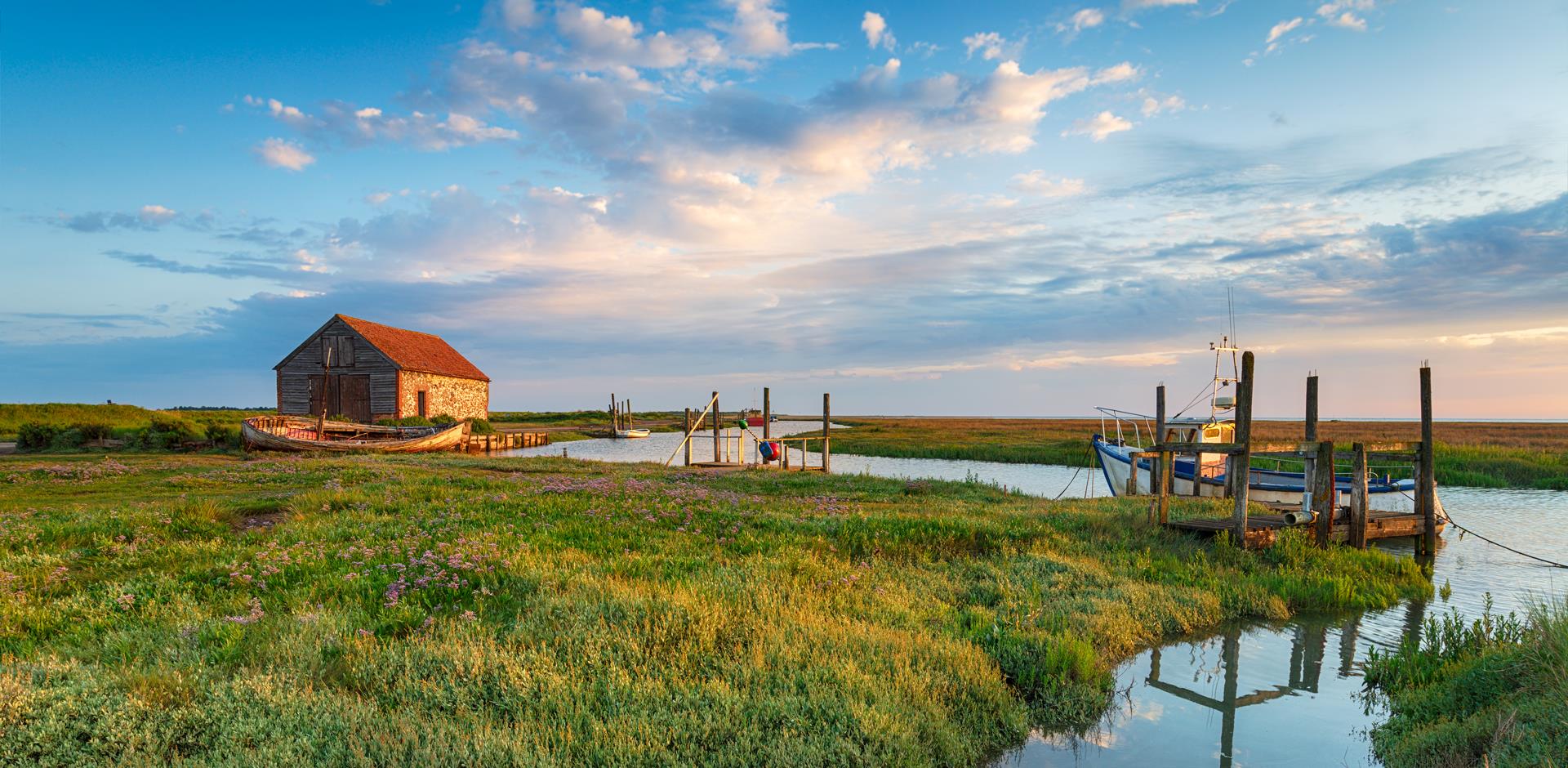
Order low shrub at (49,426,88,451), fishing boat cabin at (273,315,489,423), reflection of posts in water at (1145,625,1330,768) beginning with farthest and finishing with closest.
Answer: fishing boat cabin at (273,315,489,423) < low shrub at (49,426,88,451) < reflection of posts in water at (1145,625,1330,768)

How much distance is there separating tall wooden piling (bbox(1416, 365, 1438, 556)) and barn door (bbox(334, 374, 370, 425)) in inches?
2038

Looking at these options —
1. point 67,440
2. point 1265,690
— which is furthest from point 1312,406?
point 67,440

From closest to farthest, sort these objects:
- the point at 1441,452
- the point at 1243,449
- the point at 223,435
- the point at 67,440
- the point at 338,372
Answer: the point at 1243,449, the point at 67,440, the point at 223,435, the point at 1441,452, the point at 338,372

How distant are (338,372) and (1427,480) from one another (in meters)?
53.6

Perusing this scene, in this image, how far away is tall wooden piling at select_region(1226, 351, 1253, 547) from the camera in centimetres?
1430

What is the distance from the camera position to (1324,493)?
15.2 metres

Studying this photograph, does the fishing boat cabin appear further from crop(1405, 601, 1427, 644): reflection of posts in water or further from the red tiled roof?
crop(1405, 601, 1427, 644): reflection of posts in water

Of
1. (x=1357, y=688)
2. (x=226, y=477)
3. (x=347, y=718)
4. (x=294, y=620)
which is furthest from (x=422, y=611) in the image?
(x=226, y=477)

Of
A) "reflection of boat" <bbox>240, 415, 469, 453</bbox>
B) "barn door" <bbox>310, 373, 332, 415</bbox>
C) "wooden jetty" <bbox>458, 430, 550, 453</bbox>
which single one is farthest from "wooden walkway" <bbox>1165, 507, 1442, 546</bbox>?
"barn door" <bbox>310, 373, 332, 415</bbox>

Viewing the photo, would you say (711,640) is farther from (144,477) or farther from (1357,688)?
(144,477)

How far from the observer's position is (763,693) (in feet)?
21.9

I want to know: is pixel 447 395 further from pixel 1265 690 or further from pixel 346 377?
pixel 1265 690

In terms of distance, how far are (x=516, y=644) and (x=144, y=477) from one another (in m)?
21.5

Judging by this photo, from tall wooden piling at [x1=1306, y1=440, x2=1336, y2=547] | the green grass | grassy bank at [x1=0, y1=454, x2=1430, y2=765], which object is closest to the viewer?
grassy bank at [x1=0, y1=454, x2=1430, y2=765]
